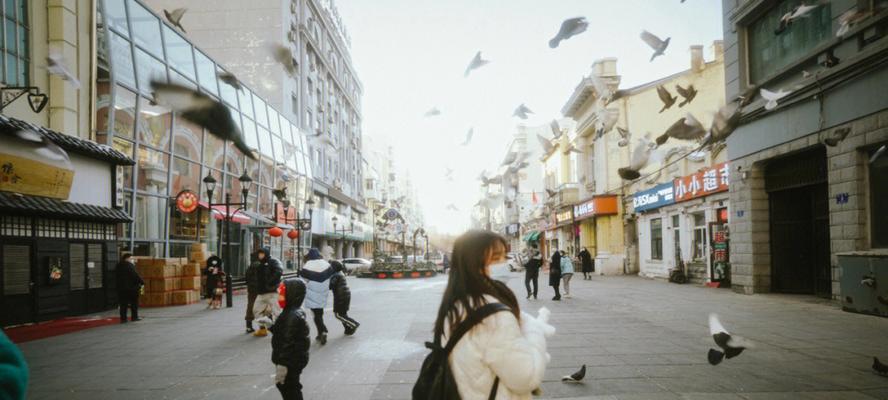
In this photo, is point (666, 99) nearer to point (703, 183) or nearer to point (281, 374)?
point (281, 374)

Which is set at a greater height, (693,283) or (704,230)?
(704,230)

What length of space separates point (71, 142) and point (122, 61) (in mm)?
5567

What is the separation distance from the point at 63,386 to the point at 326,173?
42592 millimetres

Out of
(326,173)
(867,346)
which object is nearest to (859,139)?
(867,346)

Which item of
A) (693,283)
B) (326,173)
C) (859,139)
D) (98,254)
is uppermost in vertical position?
(326,173)

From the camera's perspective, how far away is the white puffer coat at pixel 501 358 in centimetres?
240

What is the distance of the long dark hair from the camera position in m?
2.58

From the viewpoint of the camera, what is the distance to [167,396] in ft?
19.7

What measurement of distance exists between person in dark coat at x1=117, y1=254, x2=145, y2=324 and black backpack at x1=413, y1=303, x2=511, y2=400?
12.4m

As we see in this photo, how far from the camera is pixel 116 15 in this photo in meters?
→ 17.9

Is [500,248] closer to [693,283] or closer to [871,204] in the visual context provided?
[871,204]

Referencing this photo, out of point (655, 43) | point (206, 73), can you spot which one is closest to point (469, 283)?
point (655, 43)

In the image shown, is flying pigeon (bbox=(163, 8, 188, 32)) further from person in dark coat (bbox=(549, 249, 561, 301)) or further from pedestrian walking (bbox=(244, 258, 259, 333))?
person in dark coat (bbox=(549, 249, 561, 301))

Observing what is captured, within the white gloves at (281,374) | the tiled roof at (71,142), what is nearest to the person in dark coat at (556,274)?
the white gloves at (281,374)
